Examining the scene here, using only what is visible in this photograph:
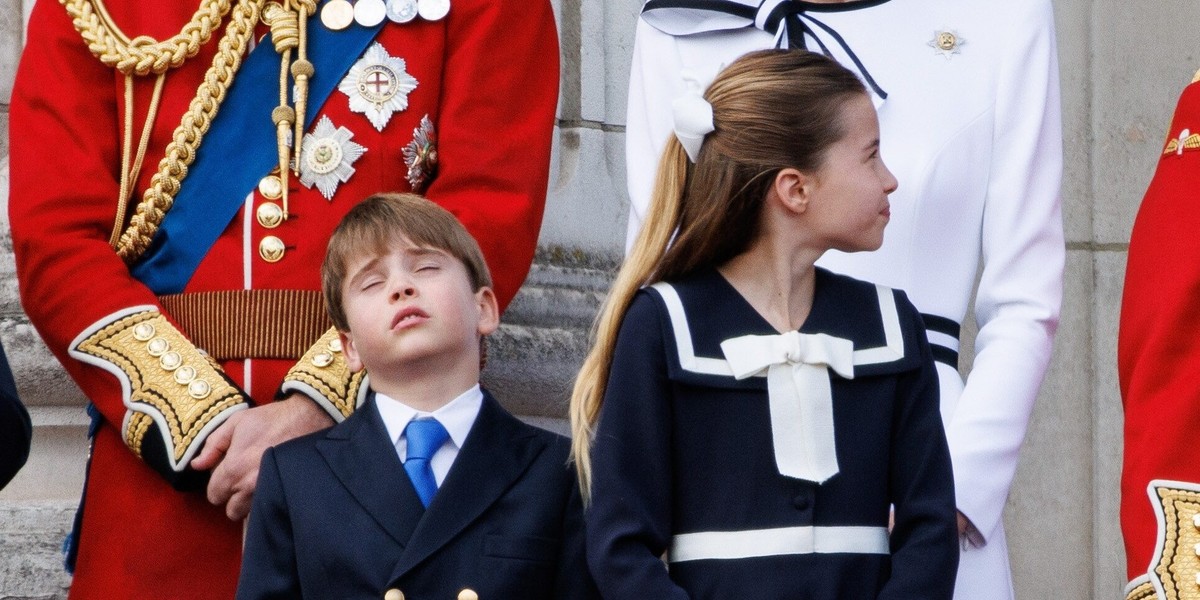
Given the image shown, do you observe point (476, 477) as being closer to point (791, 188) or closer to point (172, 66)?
point (791, 188)

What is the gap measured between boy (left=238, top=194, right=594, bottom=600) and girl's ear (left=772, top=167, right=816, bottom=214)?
20.3 inches

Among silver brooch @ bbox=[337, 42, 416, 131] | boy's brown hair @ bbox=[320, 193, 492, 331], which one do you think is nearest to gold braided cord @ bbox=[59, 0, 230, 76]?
silver brooch @ bbox=[337, 42, 416, 131]

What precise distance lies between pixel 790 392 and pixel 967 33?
902mm

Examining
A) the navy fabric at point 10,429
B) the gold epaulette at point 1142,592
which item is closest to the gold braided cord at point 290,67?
the navy fabric at point 10,429

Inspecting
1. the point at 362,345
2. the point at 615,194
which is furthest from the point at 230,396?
the point at 615,194

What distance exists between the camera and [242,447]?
11.4 feet

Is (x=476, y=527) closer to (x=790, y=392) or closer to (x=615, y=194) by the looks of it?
(x=790, y=392)

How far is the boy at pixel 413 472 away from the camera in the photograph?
320 centimetres

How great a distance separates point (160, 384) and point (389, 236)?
0.46 meters

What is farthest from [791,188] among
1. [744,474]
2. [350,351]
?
[350,351]

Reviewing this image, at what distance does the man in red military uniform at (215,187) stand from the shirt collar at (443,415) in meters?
0.22

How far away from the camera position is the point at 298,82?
12.4 ft

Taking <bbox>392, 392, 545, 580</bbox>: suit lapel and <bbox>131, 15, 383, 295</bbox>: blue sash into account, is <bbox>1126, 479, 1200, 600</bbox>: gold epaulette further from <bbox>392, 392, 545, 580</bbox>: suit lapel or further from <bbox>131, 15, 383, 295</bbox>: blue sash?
<bbox>131, 15, 383, 295</bbox>: blue sash

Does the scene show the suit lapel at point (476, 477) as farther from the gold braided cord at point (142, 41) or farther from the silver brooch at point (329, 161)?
the gold braided cord at point (142, 41)
